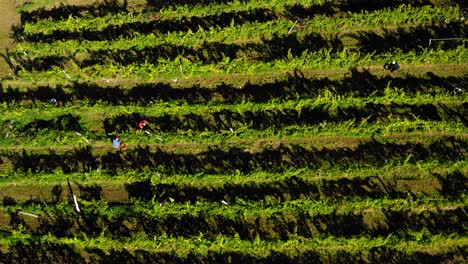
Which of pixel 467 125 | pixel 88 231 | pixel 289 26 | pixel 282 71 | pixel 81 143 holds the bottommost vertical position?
pixel 88 231

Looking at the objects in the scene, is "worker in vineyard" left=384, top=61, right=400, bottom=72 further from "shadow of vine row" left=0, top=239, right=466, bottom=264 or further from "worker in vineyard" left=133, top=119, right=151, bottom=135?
"worker in vineyard" left=133, top=119, right=151, bottom=135

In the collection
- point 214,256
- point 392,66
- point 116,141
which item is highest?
point 392,66

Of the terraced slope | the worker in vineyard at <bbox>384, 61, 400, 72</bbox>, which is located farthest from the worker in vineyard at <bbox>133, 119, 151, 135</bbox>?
the worker in vineyard at <bbox>384, 61, 400, 72</bbox>

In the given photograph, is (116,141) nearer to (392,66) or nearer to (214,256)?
(214,256)

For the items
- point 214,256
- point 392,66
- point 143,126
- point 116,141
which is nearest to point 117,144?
point 116,141

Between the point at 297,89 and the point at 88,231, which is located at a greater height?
the point at 297,89

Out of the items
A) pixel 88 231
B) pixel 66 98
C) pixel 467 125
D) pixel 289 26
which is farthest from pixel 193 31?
pixel 467 125

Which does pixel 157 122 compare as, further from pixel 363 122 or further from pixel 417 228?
pixel 417 228
